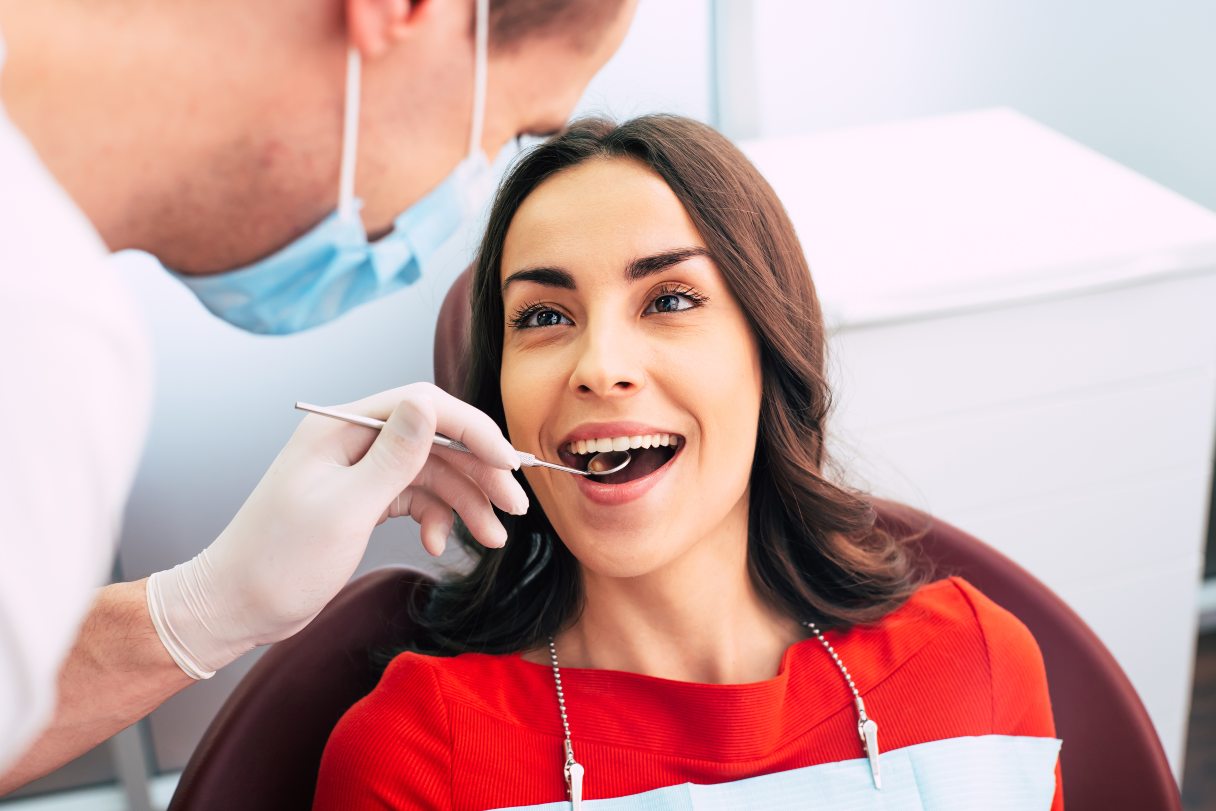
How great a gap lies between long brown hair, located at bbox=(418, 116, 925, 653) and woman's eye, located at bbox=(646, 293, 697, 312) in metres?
0.05

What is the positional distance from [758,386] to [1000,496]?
2.28ft

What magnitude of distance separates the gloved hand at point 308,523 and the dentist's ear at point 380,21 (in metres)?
0.34

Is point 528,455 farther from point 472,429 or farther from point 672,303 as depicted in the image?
point 672,303

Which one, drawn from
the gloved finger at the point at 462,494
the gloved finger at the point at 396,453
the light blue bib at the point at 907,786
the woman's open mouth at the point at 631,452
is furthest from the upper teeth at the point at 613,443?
the light blue bib at the point at 907,786

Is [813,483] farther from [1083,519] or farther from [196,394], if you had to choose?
[196,394]

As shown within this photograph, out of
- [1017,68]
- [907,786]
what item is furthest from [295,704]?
[1017,68]

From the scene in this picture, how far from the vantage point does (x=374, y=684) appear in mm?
1459

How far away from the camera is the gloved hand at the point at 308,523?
3.47 feet

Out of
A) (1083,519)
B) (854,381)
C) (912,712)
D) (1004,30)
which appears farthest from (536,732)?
(1004,30)

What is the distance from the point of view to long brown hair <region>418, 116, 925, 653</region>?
4.21 feet

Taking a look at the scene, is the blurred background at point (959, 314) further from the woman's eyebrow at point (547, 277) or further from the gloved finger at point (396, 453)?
the gloved finger at point (396, 453)

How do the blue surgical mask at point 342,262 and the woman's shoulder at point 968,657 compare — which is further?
the woman's shoulder at point 968,657

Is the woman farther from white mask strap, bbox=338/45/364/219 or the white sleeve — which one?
the white sleeve

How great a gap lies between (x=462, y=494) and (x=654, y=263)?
0.28 metres
